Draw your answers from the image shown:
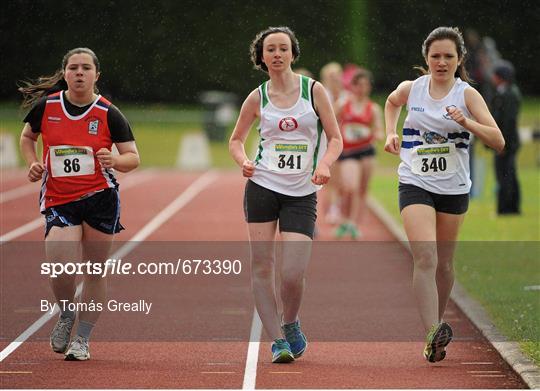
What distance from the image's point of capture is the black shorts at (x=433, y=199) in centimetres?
841

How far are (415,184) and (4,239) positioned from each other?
9110 millimetres

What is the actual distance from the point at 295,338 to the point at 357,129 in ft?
27.5

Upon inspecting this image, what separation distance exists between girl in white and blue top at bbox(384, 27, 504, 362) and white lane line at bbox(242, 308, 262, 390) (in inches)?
41.2

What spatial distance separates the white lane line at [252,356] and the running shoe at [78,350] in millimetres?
978

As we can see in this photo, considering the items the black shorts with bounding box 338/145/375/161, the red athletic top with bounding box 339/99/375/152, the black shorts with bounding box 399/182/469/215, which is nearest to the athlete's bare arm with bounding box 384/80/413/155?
the black shorts with bounding box 399/182/469/215

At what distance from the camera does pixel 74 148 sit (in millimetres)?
8070

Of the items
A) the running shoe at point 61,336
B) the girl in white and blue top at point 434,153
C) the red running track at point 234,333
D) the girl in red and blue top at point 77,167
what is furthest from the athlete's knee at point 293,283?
the running shoe at point 61,336

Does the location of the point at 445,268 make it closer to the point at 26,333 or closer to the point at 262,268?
the point at 262,268

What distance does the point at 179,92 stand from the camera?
53.7 m

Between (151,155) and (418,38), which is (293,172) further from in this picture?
(418,38)

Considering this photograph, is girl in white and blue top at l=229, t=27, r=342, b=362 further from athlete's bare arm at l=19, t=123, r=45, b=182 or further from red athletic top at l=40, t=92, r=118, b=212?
athlete's bare arm at l=19, t=123, r=45, b=182

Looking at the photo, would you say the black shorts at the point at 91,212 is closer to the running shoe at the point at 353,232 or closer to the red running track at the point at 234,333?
the red running track at the point at 234,333

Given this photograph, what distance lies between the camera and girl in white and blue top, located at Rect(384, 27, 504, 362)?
830 centimetres

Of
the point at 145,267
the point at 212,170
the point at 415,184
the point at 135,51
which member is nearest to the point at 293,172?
the point at 415,184
